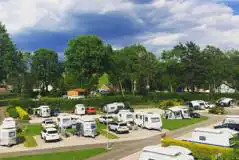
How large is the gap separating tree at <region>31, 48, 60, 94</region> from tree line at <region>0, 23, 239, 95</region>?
1.93 meters

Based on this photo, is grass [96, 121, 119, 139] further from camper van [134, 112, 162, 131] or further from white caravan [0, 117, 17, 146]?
white caravan [0, 117, 17, 146]

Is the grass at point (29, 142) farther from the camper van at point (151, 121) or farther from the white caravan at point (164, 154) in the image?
the white caravan at point (164, 154)

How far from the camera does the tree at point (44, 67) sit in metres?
104

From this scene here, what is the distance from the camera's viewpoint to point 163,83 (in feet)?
330

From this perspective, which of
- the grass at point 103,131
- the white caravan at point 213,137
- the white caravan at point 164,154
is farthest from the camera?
the grass at point 103,131

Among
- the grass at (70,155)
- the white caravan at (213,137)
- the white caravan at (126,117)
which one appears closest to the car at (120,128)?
the white caravan at (126,117)

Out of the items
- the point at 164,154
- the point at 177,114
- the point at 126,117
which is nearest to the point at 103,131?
the point at 126,117

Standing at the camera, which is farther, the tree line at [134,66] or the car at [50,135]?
the tree line at [134,66]

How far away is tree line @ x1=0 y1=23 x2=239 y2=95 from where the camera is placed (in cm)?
8496

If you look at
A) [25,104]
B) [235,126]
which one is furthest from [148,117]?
[25,104]

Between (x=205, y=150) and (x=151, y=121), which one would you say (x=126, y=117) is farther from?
(x=205, y=150)

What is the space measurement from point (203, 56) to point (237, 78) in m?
13.2

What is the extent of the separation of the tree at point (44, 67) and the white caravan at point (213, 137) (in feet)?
263

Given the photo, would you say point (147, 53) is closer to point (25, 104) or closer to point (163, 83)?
point (163, 83)
